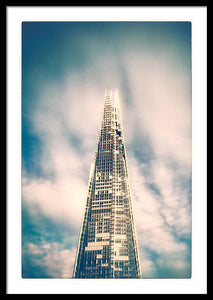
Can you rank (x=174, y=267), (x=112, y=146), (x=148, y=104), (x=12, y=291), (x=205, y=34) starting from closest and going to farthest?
(x=12, y=291), (x=205, y=34), (x=174, y=267), (x=148, y=104), (x=112, y=146)

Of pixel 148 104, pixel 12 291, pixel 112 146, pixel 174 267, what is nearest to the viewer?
pixel 12 291

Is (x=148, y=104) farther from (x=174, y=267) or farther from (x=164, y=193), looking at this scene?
(x=174, y=267)

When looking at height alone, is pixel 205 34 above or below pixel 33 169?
above

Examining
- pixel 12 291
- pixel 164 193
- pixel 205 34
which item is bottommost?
pixel 12 291

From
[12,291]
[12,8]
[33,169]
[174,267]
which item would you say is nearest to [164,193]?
[174,267]

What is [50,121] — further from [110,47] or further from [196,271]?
[196,271]

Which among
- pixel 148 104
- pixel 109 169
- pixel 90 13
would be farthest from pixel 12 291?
pixel 109 169

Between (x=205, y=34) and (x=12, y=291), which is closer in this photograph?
(x=12, y=291)
